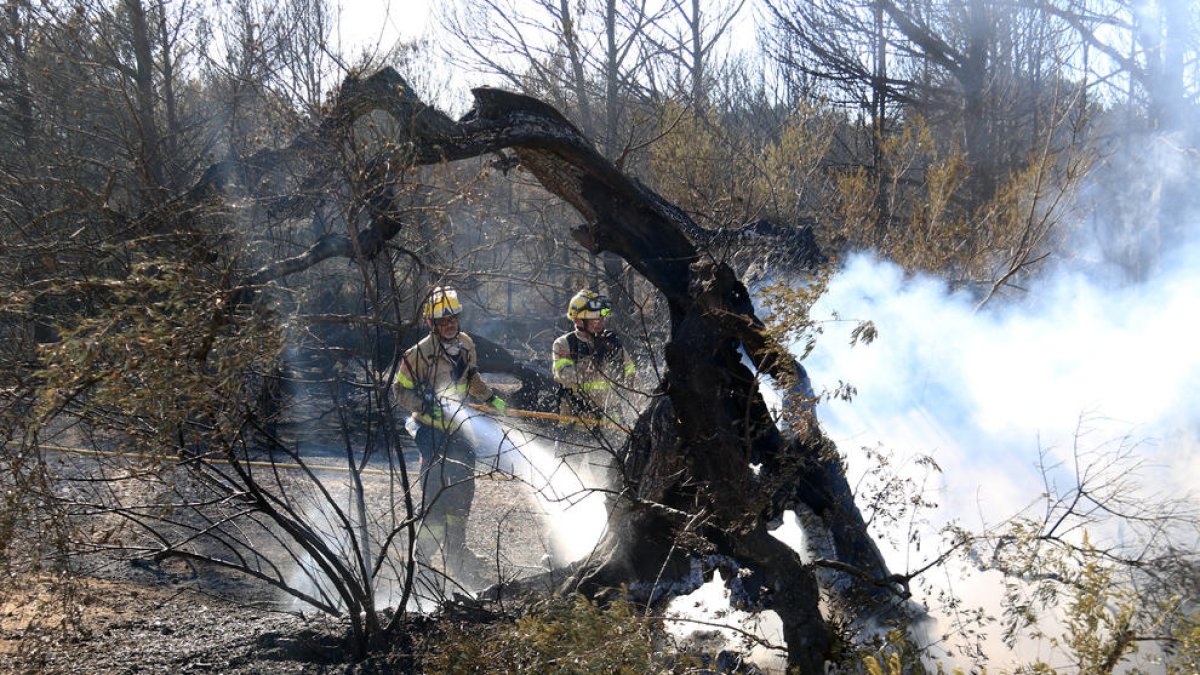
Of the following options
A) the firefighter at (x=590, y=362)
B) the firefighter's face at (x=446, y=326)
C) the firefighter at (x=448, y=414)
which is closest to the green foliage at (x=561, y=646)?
the firefighter at (x=590, y=362)

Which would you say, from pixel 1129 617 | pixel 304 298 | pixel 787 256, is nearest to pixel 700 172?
pixel 787 256

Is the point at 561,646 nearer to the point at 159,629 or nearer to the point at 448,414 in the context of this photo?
the point at 159,629

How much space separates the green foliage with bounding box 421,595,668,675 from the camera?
3.41 meters

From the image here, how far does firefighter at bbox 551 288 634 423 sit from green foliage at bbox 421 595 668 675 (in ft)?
6.14

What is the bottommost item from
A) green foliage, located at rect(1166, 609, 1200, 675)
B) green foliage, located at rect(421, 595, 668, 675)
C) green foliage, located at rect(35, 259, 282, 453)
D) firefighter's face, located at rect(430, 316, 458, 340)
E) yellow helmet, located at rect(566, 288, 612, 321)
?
green foliage, located at rect(421, 595, 668, 675)

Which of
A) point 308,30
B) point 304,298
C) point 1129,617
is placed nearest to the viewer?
point 1129,617

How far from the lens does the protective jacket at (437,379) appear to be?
22.0 feet

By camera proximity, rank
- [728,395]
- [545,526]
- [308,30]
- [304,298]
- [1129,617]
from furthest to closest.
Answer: [308,30] < [545,526] < [728,395] < [304,298] < [1129,617]

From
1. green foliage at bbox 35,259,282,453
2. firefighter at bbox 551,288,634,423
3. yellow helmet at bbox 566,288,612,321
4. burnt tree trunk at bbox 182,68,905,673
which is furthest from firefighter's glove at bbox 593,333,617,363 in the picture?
green foliage at bbox 35,259,282,453

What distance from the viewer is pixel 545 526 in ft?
25.6

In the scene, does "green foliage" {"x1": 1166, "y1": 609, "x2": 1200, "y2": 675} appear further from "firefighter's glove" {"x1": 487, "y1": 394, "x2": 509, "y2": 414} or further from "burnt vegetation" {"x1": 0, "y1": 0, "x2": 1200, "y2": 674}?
"firefighter's glove" {"x1": 487, "y1": 394, "x2": 509, "y2": 414}

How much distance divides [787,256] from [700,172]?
24.2ft

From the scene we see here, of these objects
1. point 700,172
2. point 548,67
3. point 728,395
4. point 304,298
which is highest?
point 548,67

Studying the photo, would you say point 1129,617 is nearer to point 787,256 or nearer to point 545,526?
point 787,256
